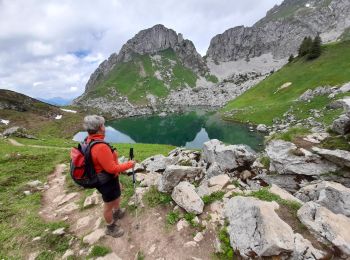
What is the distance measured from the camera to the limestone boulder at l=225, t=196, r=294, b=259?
25.9 ft

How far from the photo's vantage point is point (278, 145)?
56.8 ft

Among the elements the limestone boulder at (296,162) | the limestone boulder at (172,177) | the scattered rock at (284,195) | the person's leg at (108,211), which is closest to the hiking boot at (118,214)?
the person's leg at (108,211)

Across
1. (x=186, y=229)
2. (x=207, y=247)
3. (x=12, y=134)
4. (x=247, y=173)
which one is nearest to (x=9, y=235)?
(x=186, y=229)

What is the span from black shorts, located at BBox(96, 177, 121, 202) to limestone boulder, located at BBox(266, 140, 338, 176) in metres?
10.5

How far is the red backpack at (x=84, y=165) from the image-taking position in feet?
27.6

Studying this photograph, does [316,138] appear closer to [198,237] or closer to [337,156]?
[337,156]

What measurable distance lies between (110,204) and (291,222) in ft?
22.8

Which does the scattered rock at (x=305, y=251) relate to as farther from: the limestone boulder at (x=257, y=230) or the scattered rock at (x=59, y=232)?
the scattered rock at (x=59, y=232)

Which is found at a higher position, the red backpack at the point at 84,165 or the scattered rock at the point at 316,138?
the red backpack at the point at 84,165

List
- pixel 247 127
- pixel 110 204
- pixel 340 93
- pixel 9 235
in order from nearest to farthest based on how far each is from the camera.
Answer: pixel 110 204
pixel 9 235
pixel 340 93
pixel 247 127

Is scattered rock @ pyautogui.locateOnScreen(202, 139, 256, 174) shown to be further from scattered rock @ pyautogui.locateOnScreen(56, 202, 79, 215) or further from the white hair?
the white hair

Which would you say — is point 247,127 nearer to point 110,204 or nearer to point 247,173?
point 247,173

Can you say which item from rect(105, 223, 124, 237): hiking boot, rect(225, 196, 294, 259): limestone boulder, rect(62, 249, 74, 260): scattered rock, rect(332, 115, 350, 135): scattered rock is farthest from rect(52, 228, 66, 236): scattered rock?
rect(332, 115, 350, 135): scattered rock

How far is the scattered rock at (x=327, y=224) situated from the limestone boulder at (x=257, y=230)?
881 millimetres
